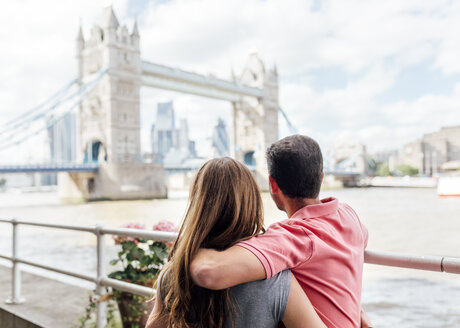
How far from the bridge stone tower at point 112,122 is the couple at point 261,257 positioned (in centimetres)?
2970

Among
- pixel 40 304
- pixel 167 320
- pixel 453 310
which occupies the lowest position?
pixel 453 310

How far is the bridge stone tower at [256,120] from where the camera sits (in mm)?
50125

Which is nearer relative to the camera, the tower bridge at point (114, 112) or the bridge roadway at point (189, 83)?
the tower bridge at point (114, 112)

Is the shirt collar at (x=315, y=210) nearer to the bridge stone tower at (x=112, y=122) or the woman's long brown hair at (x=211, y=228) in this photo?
the woman's long brown hair at (x=211, y=228)

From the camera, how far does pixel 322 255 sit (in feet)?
3.15

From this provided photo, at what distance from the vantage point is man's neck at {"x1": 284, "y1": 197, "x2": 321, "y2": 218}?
1.07m

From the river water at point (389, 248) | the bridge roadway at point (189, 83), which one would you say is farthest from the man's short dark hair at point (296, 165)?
the bridge roadway at point (189, 83)

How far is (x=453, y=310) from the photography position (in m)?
6.06

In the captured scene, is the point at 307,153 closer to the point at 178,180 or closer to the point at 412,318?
the point at 412,318

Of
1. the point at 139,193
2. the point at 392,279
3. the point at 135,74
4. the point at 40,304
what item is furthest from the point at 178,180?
the point at 40,304

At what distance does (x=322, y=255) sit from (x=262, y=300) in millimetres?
159

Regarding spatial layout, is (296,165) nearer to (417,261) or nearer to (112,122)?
(417,261)

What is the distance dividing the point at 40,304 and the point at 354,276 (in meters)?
2.53

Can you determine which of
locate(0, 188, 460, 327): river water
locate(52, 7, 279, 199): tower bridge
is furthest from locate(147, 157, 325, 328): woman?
locate(52, 7, 279, 199): tower bridge
